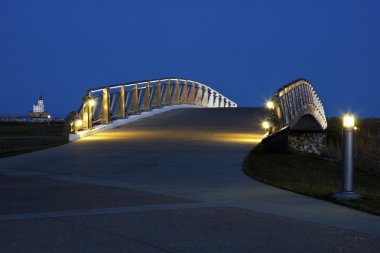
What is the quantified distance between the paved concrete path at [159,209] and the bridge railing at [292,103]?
23.4ft

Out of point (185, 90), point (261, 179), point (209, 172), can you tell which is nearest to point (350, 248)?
point (261, 179)

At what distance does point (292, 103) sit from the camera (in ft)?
109

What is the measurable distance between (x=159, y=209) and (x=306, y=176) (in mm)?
6634

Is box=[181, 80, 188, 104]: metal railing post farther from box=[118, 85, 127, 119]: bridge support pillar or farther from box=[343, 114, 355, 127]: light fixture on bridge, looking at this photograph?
box=[343, 114, 355, 127]: light fixture on bridge

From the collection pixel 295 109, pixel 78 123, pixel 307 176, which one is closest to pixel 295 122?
pixel 295 109

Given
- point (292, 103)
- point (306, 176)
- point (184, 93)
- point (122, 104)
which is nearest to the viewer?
point (306, 176)

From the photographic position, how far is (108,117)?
25.6 metres

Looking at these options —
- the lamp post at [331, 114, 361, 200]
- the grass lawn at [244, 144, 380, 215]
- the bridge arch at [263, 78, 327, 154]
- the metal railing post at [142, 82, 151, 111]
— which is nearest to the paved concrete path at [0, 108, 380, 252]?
the grass lawn at [244, 144, 380, 215]

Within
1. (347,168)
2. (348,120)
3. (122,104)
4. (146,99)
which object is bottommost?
Answer: (347,168)

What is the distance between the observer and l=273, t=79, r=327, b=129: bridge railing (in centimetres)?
2457

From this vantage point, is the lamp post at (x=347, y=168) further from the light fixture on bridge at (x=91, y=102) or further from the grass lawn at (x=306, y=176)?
the light fixture on bridge at (x=91, y=102)

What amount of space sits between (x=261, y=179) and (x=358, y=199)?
8.65 ft

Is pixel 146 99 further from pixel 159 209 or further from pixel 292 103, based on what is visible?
pixel 159 209

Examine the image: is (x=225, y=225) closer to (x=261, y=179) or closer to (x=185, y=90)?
(x=261, y=179)
